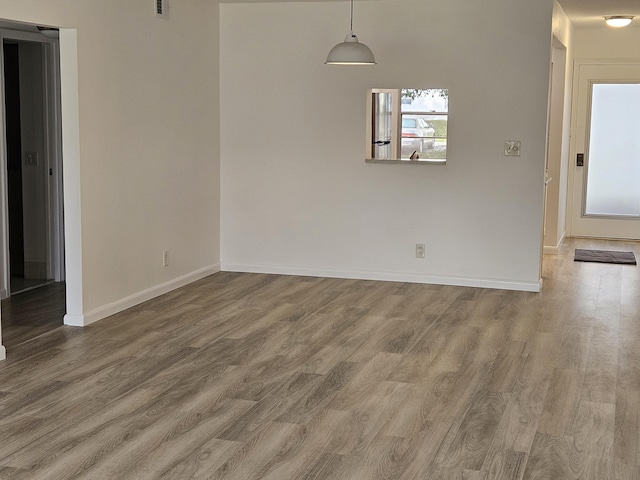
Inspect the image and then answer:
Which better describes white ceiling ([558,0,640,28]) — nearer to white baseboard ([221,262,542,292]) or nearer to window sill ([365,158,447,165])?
window sill ([365,158,447,165])

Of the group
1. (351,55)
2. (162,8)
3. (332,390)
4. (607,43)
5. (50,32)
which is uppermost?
(607,43)

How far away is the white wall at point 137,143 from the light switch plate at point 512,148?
2.53m

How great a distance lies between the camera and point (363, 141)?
7.15 metres

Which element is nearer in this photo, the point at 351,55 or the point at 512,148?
the point at 351,55

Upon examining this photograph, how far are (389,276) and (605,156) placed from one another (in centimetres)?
430

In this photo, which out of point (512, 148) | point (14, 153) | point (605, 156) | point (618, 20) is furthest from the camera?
point (605, 156)

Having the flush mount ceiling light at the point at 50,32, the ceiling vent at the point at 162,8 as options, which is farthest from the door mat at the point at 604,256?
the flush mount ceiling light at the point at 50,32

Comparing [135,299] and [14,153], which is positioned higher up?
[14,153]

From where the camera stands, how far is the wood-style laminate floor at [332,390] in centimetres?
342

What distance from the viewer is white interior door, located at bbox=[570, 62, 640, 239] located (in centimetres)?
998

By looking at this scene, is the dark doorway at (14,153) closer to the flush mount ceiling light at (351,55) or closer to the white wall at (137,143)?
the white wall at (137,143)

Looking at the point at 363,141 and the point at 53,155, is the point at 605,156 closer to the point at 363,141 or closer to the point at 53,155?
the point at 363,141

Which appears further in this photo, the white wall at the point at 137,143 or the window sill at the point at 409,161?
the window sill at the point at 409,161

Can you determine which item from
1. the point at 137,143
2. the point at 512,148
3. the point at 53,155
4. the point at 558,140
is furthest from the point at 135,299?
the point at 558,140
